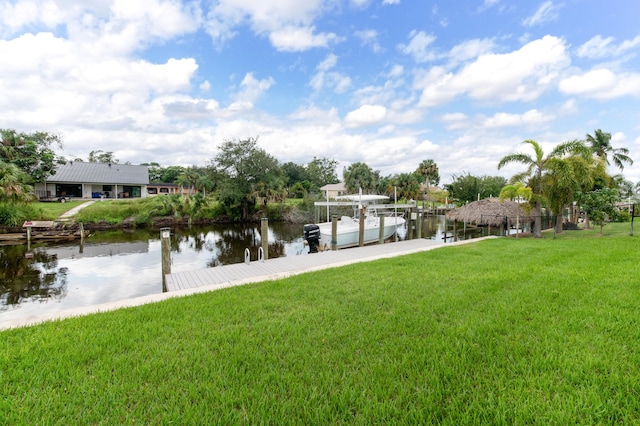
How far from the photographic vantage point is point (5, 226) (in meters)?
18.7

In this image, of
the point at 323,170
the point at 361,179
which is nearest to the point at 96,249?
the point at 361,179

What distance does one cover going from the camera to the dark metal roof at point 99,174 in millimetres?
31828

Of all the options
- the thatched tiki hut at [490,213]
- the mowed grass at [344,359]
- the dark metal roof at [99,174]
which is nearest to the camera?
the mowed grass at [344,359]

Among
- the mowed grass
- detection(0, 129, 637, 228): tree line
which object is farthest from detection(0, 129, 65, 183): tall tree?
the mowed grass

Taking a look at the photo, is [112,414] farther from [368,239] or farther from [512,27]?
[512,27]

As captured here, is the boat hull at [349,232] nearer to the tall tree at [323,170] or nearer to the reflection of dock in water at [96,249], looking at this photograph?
the reflection of dock in water at [96,249]

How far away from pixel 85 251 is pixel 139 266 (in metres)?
5.37

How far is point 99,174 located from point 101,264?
93.4 feet

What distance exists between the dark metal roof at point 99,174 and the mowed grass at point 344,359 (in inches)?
1418

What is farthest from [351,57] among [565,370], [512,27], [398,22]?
[565,370]

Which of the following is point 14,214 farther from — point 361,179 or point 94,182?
point 361,179

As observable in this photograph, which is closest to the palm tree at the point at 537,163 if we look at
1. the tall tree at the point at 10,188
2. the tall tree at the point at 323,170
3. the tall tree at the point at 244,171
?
the tall tree at the point at 244,171

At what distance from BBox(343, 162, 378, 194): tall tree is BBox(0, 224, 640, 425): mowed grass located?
1551 inches

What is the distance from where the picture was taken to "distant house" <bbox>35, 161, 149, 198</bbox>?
31.2 meters
